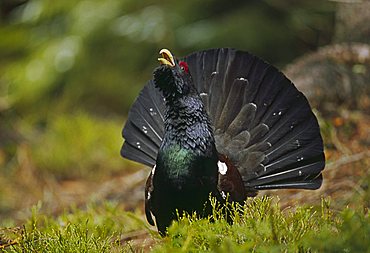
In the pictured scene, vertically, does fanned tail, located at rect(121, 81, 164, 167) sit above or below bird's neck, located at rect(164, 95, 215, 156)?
below

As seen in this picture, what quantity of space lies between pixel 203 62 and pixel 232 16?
4540mm

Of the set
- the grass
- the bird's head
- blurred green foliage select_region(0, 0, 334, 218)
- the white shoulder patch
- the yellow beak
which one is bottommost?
blurred green foliage select_region(0, 0, 334, 218)

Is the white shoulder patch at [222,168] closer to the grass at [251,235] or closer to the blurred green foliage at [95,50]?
the grass at [251,235]

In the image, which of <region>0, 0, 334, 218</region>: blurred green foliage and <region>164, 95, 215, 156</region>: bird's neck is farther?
Answer: <region>0, 0, 334, 218</region>: blurred green foliage

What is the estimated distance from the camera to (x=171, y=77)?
137 inches

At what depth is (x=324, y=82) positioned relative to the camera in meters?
5.86

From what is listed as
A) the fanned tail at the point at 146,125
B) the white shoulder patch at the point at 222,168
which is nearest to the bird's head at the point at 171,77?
the white shoulder patch at the point at 222,168

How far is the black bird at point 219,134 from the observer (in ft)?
11.3

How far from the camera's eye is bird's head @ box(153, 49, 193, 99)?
11.4 ft

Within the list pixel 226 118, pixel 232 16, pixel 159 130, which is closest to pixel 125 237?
pixel 159 130

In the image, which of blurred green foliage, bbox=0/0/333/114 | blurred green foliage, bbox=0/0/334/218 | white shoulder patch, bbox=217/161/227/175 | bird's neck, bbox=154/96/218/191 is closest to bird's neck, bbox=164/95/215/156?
bird's neck, bbox=154/96/218/191

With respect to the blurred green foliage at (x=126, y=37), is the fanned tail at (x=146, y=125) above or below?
above

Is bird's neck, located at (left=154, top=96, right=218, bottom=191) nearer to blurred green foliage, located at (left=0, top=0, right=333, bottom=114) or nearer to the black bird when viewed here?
the black bird

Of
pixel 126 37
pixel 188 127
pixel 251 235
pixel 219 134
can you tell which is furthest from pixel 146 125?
pixel 126 37
